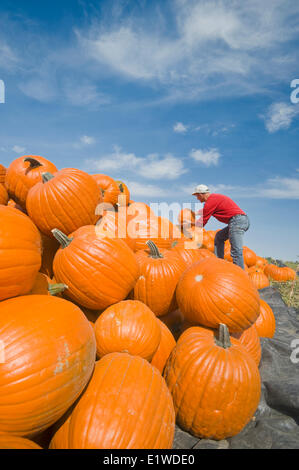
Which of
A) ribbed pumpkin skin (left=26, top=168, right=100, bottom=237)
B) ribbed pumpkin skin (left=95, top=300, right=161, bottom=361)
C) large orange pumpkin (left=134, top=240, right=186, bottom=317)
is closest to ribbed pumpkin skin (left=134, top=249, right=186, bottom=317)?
large orange pumpkin (left=134, top=240, right=186, bottom=317)

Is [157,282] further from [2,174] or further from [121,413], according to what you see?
[2,174]

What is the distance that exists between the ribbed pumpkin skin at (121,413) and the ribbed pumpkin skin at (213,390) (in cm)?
45

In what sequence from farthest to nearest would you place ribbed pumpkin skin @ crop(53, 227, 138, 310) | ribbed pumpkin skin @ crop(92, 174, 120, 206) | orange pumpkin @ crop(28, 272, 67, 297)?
ribbed pumpkin skin @ crop(92, 174, 120, 206), ribbed pumpkin skin @ crop(53, 227, 138, 310), orange pumpkin @ crop(28, 272, 67, 297)

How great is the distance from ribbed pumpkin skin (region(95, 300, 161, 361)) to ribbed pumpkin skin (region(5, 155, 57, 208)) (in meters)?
2.10

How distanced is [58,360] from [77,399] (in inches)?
14.2

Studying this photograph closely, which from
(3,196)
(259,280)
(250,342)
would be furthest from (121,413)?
(259,280)

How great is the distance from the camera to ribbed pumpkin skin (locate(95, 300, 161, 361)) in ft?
7.75

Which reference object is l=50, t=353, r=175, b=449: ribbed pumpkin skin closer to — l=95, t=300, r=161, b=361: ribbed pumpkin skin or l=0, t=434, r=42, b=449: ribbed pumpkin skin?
l=0, t=434, r=42, b=449: ribbed pumpkin skin

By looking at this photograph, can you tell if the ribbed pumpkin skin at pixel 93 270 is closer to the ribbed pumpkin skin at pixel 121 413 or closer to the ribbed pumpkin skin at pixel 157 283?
the ribbed pumpkin skin at pixel 157 283

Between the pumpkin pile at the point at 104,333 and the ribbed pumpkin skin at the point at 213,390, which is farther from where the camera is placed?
the ribbed pumpkin skin at the point at 213,390

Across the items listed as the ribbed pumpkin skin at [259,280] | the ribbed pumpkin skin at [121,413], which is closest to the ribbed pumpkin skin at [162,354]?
the ribbed pumpkin skin at [121,413]

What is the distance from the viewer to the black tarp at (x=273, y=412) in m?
2.26
